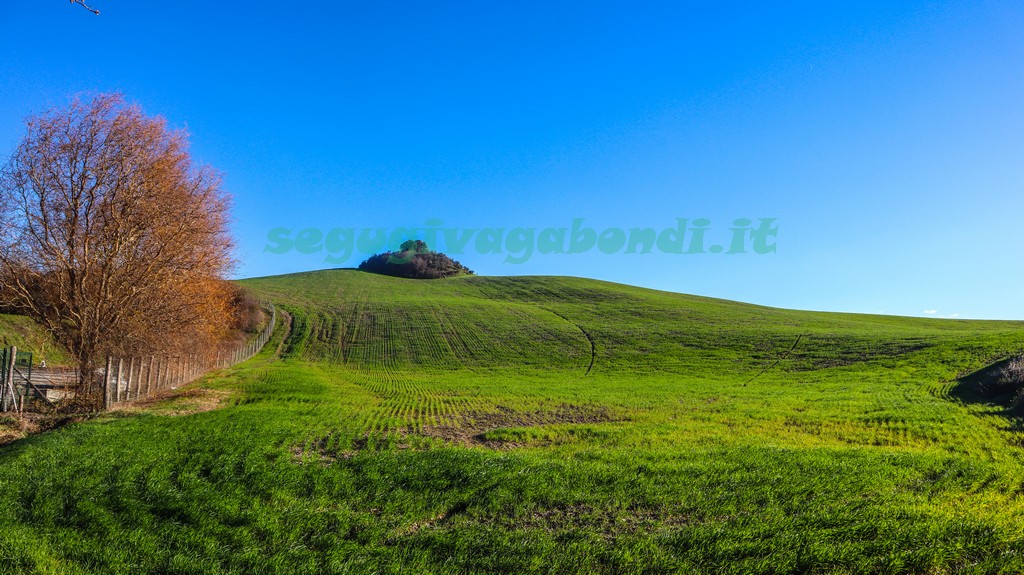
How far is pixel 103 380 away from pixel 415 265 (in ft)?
393

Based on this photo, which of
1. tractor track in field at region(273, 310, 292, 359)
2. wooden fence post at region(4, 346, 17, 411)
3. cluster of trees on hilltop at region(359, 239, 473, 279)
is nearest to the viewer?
wooden fence post at region(4, 346, 17, 411)

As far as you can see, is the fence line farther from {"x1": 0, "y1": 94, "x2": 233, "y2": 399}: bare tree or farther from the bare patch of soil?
the bare patch of soil

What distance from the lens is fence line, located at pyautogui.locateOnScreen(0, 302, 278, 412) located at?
19547 mm

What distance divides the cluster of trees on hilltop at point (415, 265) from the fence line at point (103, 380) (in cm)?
10495

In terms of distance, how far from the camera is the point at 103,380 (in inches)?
893

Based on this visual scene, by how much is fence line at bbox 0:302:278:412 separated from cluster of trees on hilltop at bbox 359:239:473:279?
104955mm

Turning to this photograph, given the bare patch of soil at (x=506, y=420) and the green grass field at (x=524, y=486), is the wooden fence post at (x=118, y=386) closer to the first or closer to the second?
the green grass field at (x=524, y=486)

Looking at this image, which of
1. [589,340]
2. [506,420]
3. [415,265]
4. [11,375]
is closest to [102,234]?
[11,375]

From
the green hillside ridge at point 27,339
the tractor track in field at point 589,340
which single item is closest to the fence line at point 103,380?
the green hillside ridge at point 27,339

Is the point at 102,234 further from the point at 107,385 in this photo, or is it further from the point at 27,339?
the point at 27,339

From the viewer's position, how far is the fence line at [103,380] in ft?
64.1

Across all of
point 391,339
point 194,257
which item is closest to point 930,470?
point 194,257

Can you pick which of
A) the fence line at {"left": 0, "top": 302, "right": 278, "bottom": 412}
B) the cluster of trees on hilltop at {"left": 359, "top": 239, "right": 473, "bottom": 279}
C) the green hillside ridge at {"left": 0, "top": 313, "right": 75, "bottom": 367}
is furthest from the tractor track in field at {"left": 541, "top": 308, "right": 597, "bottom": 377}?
the cluster of trees on hilltop at {"left": 359, "top": 239, "right": 473, "bottom": 279}

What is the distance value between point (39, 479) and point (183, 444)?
3497 mm
